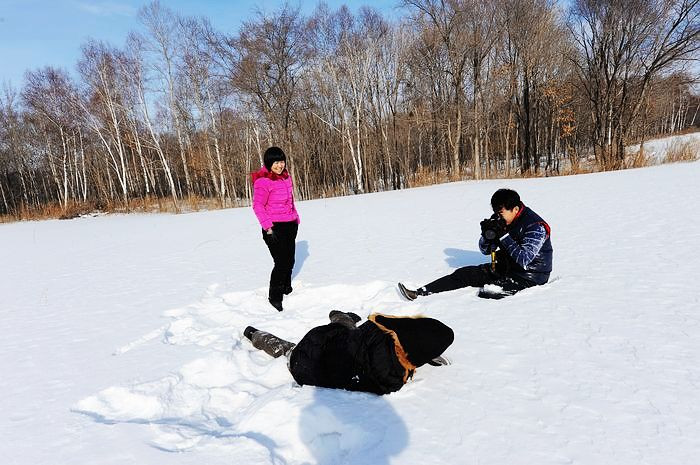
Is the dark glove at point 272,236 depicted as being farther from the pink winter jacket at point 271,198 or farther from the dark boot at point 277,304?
the dark boot at point 277,304

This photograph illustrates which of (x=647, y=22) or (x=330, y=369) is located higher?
(x=647, y=22)

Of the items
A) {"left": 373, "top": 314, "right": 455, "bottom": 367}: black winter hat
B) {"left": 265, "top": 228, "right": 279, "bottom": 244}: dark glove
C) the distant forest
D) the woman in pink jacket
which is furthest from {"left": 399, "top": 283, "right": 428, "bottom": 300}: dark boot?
the distant forest

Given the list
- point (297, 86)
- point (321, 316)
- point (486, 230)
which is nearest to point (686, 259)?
point (486, 230)

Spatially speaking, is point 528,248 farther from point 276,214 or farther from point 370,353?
point 276,214

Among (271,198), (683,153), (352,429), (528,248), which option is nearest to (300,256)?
(271,198)

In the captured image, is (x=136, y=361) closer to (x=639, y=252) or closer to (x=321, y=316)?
(x=321, y=316)

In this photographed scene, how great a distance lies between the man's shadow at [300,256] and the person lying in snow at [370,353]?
2.74 m

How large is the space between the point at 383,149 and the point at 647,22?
1498 centimetres

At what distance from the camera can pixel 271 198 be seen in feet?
13.0

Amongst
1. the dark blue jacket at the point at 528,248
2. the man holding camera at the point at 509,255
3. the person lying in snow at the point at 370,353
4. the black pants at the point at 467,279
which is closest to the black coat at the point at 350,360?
the person lying in snow at the point at 370,353

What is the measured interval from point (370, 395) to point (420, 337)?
0.45 metres

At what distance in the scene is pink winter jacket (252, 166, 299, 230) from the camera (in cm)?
385

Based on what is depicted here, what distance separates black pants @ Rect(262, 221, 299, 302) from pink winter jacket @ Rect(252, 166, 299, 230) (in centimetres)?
11

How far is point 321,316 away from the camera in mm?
3604
